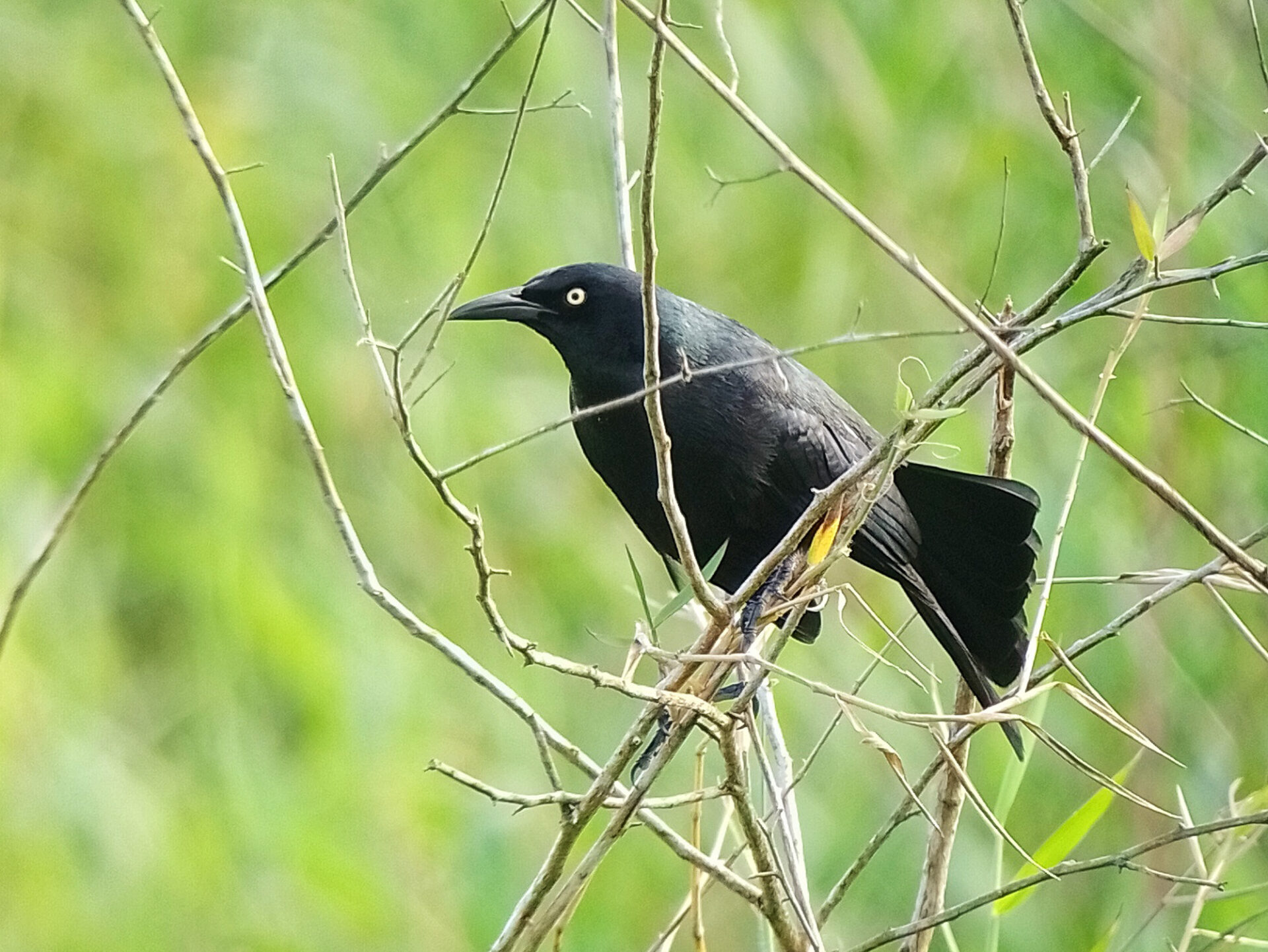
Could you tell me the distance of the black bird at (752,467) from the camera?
291 centimetres

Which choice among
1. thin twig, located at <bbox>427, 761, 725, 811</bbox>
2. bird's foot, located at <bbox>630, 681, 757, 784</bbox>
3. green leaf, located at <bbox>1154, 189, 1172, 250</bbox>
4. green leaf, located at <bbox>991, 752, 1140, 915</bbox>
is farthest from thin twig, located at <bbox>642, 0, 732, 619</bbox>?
bird's foot, located at <bbox>630, 681, 757, 784</bbox>

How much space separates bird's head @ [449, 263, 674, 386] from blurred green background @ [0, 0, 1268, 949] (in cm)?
103

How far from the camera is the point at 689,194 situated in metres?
4.62

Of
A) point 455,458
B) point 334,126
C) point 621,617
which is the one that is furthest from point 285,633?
point 334,126

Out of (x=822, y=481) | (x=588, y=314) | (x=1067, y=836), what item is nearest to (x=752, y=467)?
(x=822, y=481)

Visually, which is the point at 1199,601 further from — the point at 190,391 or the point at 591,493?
the point at 190,391

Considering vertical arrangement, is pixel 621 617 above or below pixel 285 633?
above

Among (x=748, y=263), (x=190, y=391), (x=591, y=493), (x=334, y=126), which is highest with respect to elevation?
(x=748, y=263)

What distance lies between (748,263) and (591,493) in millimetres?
844

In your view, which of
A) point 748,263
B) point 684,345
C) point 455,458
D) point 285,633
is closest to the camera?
point 684,345

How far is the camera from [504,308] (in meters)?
3.02

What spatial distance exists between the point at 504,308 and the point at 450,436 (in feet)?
3.90

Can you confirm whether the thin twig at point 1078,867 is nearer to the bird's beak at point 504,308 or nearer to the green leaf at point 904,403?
the green leaf at point 904,403

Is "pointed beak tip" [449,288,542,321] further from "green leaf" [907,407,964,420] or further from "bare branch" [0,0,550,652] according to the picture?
"green leaf" [907,407,964,420]
